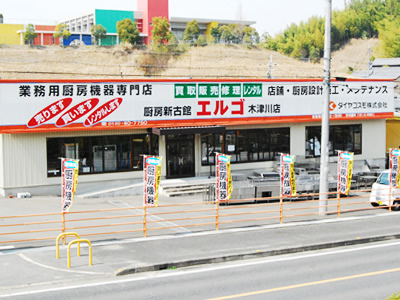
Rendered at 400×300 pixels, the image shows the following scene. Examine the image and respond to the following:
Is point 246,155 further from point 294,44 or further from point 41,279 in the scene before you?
point 294,44

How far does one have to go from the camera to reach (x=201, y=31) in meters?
104

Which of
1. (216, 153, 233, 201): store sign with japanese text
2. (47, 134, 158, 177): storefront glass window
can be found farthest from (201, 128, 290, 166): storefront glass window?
(216, 153, 233, 201): store sign with japanese text

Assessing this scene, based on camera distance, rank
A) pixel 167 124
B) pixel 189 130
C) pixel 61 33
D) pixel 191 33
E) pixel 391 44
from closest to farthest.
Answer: pixel 167 124
pixel 189 130
pixel 391 44
pixel 61 33
pixel 191 33

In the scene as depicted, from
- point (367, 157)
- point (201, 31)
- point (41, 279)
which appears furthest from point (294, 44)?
point (41, 279)

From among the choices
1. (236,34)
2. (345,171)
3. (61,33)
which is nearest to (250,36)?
(236,34)

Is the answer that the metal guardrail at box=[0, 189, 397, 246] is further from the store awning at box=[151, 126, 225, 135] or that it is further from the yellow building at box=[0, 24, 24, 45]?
the yellow building at box=[0, 24, 24, 45]

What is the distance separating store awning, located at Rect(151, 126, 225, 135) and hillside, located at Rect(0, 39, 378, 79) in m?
34.1

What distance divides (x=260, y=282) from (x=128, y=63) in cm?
5954

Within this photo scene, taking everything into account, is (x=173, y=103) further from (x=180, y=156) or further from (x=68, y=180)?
(x=68, y=180)

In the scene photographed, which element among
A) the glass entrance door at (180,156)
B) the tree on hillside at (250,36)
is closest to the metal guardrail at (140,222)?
the glass entrance door at (180,156)

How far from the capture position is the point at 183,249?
16000mm

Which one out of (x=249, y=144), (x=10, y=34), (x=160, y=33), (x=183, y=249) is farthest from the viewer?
(x=10, y=34)

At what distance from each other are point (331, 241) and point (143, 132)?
13.3m

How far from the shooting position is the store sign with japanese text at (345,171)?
68.4 feet
